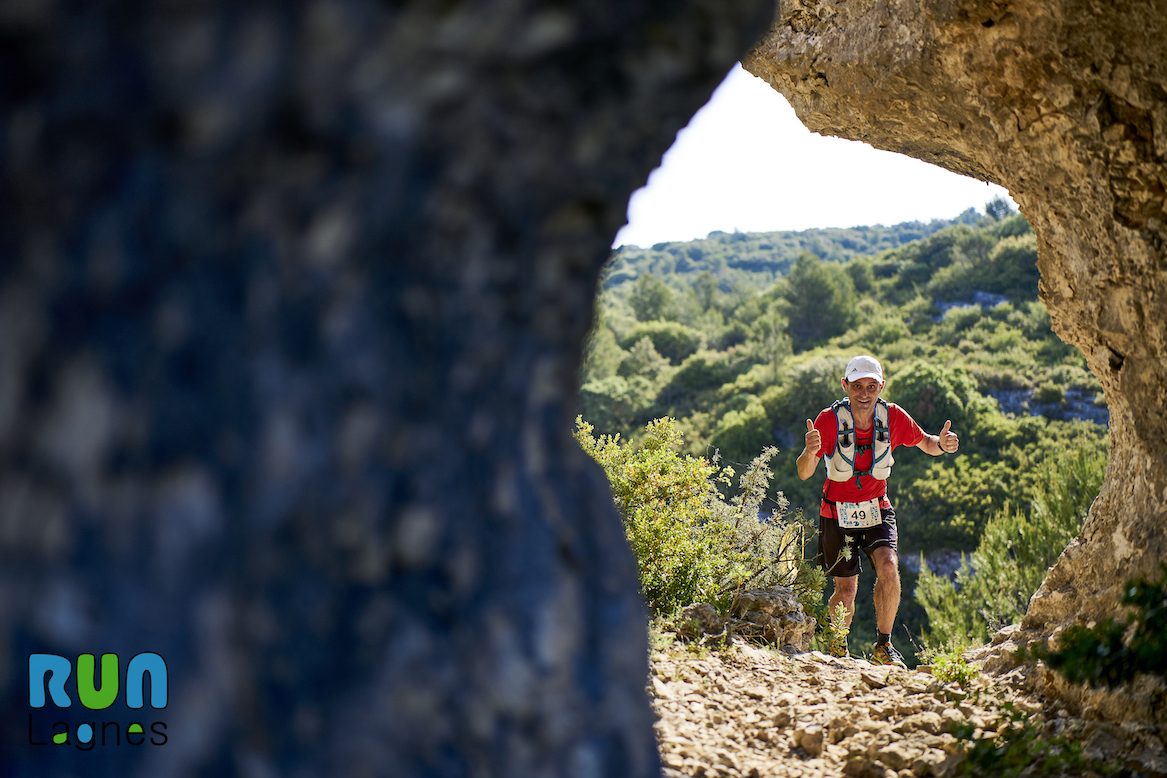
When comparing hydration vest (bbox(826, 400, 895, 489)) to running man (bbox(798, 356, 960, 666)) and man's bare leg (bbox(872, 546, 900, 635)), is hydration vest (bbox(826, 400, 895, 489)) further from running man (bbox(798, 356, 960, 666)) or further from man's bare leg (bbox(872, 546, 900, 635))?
man's bare leg (bbox(872, 546, 900, 635))

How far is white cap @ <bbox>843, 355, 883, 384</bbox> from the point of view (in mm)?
5215

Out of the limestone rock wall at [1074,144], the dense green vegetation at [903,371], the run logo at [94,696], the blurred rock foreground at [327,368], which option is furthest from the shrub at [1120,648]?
the dense green vegetation at [903,371]

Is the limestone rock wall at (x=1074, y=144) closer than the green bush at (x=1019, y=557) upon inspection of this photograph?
Yes

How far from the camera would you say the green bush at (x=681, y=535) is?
5430mm

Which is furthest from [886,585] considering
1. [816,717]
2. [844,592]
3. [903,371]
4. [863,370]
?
[903,371]

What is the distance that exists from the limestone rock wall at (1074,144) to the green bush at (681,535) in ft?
6.04

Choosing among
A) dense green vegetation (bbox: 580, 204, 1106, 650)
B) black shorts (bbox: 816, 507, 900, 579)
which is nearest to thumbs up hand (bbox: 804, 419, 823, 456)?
black shorts (bbox: 816, 507, 900, 579)

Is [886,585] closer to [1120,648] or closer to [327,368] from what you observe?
[1120,648]

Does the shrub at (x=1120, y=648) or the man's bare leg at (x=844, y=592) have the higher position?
the shrub at (x=1120, y=648)

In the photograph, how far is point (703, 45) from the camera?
1665 mm

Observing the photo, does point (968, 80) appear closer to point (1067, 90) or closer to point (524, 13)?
point (1067, 90)

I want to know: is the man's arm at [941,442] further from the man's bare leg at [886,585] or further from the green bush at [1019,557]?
the green bush at [1019,557]

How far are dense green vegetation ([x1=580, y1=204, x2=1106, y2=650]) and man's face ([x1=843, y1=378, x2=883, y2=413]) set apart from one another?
4162 mm

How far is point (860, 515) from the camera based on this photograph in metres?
5.41
